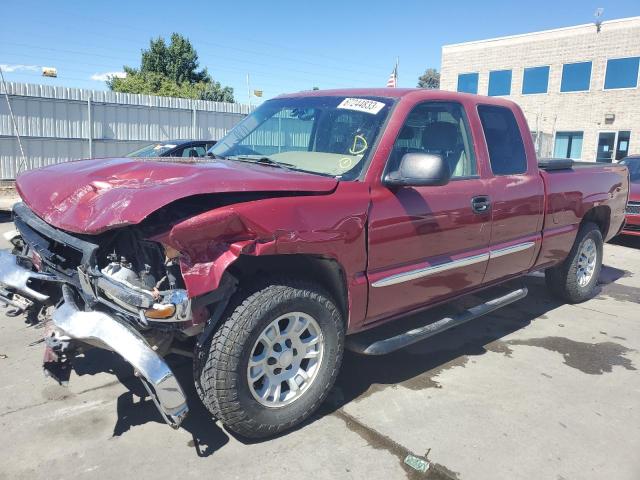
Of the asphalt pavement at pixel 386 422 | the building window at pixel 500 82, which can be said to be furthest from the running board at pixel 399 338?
the building window at pixel 500 82

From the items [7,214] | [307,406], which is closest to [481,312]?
[307,406]

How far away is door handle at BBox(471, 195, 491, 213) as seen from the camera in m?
3.80

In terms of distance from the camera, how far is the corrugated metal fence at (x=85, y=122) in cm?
1402

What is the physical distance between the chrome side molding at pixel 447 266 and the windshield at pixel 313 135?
2.25 ft

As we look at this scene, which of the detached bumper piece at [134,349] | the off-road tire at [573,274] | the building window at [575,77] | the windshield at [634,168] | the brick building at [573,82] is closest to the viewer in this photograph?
the detached bumper piece at [134,349]

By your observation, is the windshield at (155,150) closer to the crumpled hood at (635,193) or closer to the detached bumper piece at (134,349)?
the detached bumper piece at (134,349)

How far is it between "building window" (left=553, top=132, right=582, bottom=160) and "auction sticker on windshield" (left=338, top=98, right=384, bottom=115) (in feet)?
77.0

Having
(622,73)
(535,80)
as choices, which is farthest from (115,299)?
(535,80)

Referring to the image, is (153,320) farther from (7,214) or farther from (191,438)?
(7,214)

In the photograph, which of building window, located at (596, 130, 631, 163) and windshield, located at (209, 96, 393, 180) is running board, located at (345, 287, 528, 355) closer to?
windshield, located at (209, 96, 393, 180)

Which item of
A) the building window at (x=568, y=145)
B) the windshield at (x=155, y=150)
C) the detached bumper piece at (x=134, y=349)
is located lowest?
the detached bumper piece at (x=134, y=349)

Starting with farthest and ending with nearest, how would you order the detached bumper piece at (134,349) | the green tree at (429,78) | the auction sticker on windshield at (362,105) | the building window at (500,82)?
1. the green tree at (429,78)
2. the building window at (500,82)
3. the auction sticker on windshield at (362,105)
4. the detached bumper piece at (134,349)

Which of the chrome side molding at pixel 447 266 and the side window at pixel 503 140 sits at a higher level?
the side window at pixel 503 140

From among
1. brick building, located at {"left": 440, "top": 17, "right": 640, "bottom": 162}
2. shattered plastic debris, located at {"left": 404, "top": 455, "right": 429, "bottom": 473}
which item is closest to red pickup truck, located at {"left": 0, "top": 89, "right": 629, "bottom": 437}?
shattered plastic debris, located at {"left": 404, "top": 455, "right": 429, "bottom": 473}
